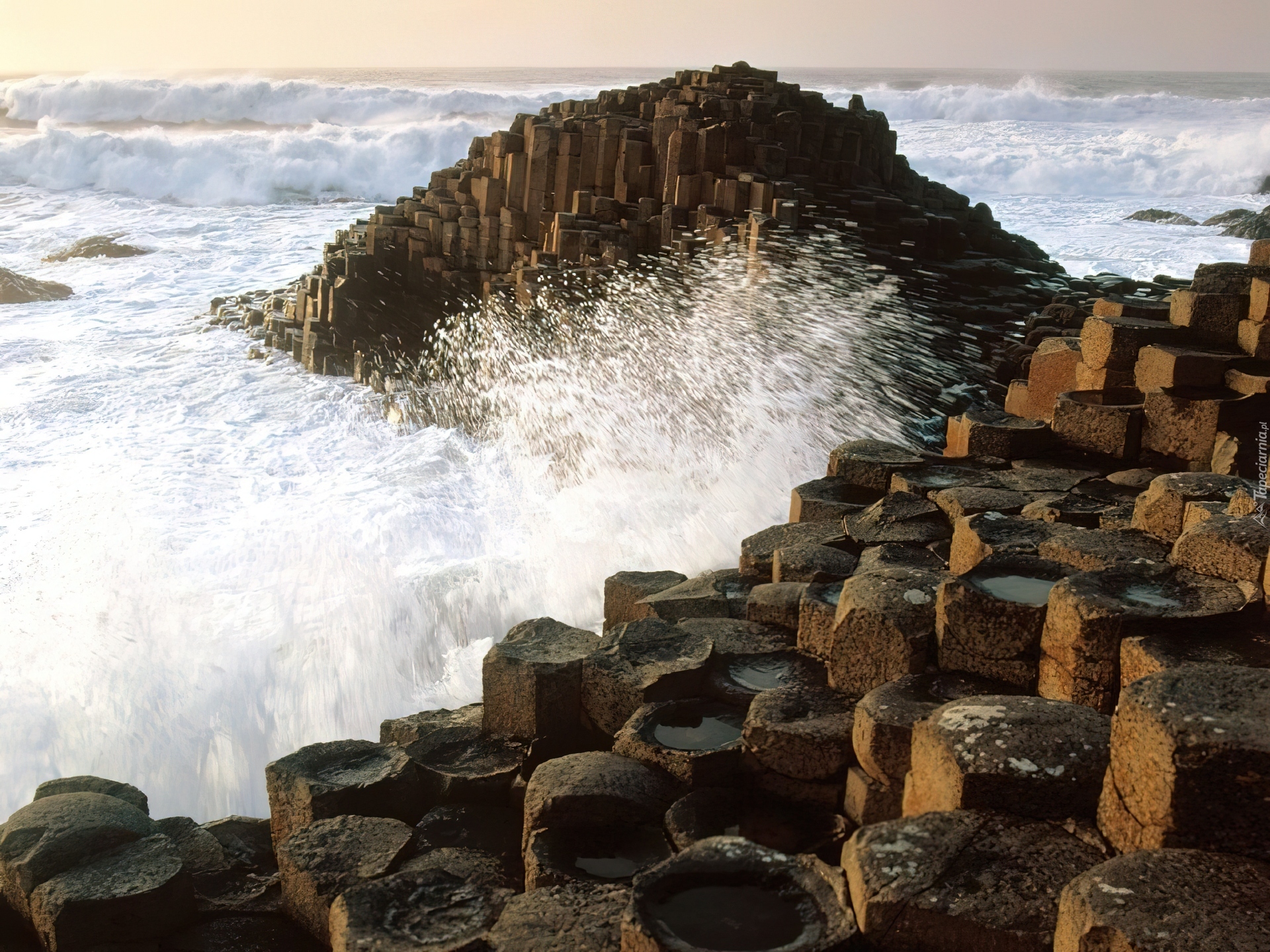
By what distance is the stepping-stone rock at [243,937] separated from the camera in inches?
99.7

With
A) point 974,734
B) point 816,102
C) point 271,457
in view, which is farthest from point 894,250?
point 974,734

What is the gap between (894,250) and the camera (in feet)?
29.0

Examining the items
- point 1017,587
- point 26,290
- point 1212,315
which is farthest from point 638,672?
point 26,290

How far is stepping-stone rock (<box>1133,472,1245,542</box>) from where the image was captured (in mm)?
3182

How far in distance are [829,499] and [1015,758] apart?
92.0 inches

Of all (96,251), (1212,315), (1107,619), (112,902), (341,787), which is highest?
(1212,315)

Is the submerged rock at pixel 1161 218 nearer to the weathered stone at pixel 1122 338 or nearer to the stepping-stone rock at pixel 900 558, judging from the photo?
the weathered stone at pixel 1122 338

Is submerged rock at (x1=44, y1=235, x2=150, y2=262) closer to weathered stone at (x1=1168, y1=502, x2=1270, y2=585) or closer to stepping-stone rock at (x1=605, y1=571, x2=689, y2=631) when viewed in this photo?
stepping-stone rock at (x1=605, y1=571, x2=689, y2=631)

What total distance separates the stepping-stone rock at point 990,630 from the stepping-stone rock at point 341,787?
1.53 meters

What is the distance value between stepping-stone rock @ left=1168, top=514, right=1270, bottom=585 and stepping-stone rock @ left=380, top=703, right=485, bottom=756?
2105mm

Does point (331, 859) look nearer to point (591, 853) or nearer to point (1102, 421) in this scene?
point (591, 853)

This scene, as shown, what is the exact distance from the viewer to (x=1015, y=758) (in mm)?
1984

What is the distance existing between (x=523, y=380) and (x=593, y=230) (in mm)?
1588

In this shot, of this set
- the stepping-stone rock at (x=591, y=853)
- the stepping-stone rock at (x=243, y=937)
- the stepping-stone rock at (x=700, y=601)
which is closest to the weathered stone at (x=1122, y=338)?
the stepping-stone rock at (x=700, y=601)
